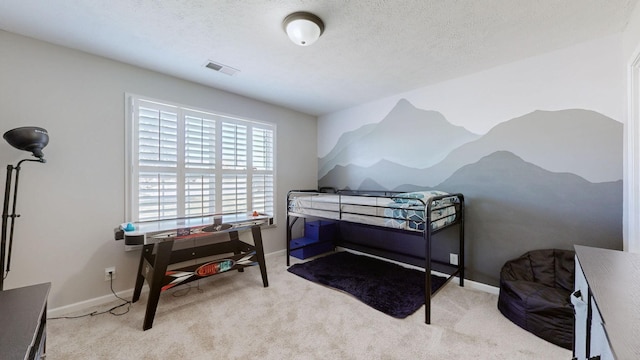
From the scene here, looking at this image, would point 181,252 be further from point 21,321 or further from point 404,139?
point 404,139

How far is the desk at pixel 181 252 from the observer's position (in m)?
1.94

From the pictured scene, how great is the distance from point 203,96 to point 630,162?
12.7ft

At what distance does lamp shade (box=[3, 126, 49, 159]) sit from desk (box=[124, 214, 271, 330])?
83 centimetres

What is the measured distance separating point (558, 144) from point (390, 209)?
1.56 m

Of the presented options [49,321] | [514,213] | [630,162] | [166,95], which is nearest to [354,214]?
[514,213]

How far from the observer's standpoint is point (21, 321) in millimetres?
963

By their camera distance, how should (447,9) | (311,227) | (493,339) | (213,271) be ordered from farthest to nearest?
(311,227)
(213,271)
(493,339)
(447,9)

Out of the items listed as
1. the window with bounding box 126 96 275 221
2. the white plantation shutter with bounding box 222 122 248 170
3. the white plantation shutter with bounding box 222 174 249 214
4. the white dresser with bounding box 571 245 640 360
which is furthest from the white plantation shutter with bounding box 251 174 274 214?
the white dresser with bounding box 571 245 640 360

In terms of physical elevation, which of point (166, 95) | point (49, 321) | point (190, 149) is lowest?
point (49, 321)

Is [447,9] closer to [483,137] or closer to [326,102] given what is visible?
[483,137]

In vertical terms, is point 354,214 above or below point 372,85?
below

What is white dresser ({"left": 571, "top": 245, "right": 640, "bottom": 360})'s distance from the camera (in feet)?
1.94

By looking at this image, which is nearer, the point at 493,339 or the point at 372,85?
the point at 493,339

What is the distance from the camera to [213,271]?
7.39 feet
